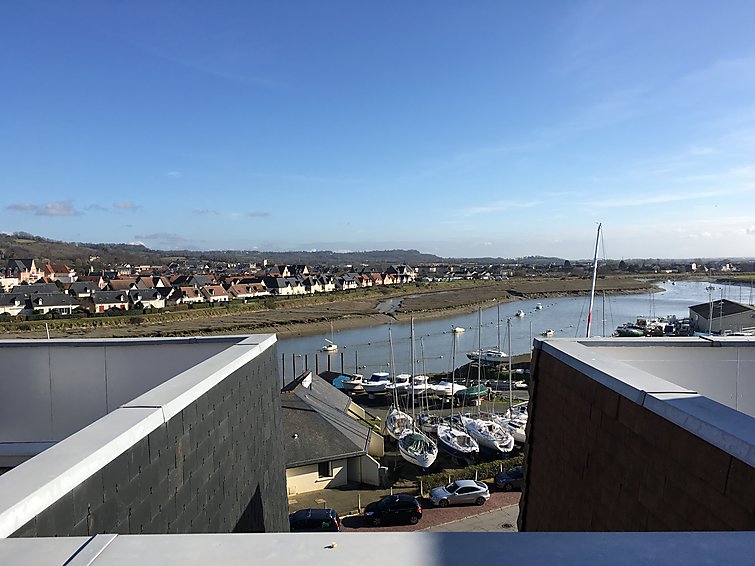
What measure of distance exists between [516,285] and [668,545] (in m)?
96.0

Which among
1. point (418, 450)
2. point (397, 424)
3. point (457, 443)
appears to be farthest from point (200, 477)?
point (397, 424)

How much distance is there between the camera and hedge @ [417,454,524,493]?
1325 cm

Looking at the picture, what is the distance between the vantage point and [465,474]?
1373 centimetres

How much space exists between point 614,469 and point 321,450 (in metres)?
10.8

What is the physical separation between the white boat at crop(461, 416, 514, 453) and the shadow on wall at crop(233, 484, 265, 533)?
12921mm

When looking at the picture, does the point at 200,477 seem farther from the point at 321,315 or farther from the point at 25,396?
the point at 321,315

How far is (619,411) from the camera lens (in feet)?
9.97

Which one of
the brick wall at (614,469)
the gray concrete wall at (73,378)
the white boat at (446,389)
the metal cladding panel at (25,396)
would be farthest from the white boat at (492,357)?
the metal cladding panel at (25,396)

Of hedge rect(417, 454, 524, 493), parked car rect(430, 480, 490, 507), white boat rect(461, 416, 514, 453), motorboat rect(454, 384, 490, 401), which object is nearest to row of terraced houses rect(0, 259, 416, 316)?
motorboat rect(454, 384, 490, 401)

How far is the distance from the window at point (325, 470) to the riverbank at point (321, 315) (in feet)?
88.4

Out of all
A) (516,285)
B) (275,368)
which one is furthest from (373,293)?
(275,368)

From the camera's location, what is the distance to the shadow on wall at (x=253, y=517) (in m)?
3.96

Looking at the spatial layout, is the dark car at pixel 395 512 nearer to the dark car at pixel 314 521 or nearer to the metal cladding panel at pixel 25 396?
the dark car at pixel 314 521

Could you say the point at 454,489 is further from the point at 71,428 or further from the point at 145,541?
the point at 145,541
